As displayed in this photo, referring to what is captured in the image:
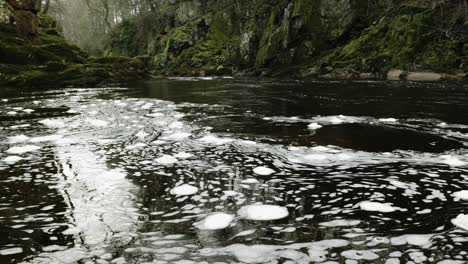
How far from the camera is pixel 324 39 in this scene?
71.1ft

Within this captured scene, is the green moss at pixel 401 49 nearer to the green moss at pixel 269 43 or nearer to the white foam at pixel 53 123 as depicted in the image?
the green moss at pixel 269 43

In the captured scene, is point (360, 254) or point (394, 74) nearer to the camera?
point (360, 254)

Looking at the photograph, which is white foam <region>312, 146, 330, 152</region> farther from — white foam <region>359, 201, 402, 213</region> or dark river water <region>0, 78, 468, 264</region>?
white foam <region>359, 201, 402, 213</region>

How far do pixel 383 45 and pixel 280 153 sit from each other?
652 inches

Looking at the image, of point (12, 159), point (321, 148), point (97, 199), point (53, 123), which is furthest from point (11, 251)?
point (53, 123)

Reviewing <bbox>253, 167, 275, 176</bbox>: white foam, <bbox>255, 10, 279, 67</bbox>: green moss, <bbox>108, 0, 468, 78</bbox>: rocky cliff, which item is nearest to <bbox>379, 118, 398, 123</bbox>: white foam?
<bbox>253, 167, 275, 176</bbox>: white foam

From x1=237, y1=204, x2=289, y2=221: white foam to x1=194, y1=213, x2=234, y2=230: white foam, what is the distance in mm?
108

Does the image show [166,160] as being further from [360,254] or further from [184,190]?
[360,254]

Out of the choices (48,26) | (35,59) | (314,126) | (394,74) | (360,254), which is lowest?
(360,254)

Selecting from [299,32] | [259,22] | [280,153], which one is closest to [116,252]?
[280,153]

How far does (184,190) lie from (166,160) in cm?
90

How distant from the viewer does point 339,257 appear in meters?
1.76

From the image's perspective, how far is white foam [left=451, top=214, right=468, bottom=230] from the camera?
2046 mm

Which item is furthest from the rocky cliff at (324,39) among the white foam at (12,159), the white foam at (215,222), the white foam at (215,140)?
the white foam at (12,159)
